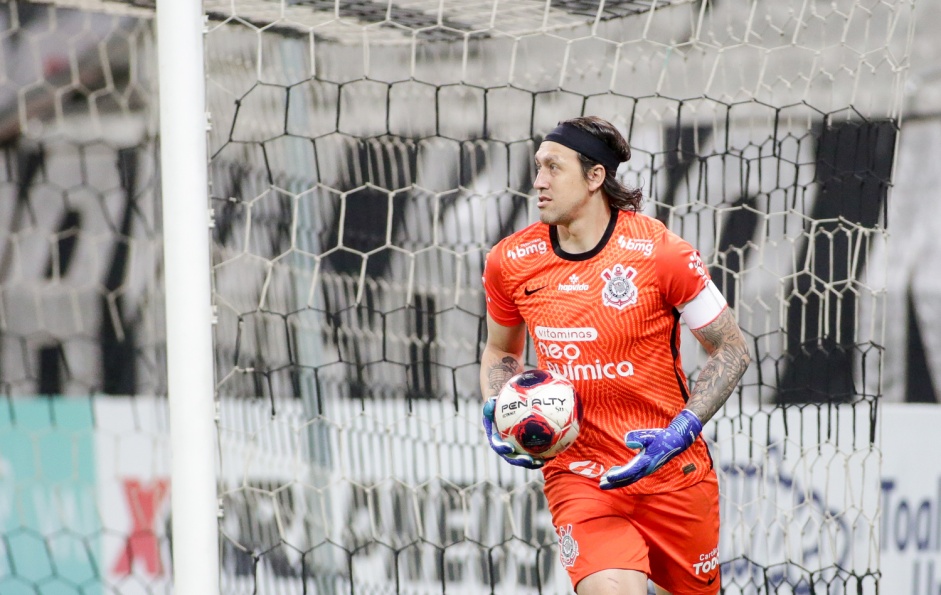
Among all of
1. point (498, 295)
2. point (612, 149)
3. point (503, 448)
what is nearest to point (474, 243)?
point (498, 295)

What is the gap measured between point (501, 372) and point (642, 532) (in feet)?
1.89

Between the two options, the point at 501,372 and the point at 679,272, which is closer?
the point at 679,272

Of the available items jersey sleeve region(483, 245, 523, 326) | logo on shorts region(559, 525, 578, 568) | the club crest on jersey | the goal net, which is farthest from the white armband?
the goal net

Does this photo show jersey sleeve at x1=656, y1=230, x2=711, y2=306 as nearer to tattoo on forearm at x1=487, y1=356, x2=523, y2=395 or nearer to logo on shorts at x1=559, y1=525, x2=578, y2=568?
tattoo on forearm at x1=487, y1=356, x2=523, y2=395

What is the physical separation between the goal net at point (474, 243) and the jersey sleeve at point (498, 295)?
0.93 metres

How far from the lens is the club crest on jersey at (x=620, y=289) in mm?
2533

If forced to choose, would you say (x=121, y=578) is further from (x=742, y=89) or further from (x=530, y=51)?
(x=742, y=89)

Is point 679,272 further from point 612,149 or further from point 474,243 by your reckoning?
point 474,243

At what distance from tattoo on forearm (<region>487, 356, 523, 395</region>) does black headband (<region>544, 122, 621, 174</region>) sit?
0.61 metres

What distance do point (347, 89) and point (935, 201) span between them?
2465 mm

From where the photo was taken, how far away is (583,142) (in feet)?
8.61

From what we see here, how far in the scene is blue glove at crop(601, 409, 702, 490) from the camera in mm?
2359

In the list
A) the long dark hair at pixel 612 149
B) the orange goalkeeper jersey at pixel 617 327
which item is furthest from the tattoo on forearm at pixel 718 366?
the long dark hair at pixel 612 149

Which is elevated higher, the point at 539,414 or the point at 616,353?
the point at 616,353
